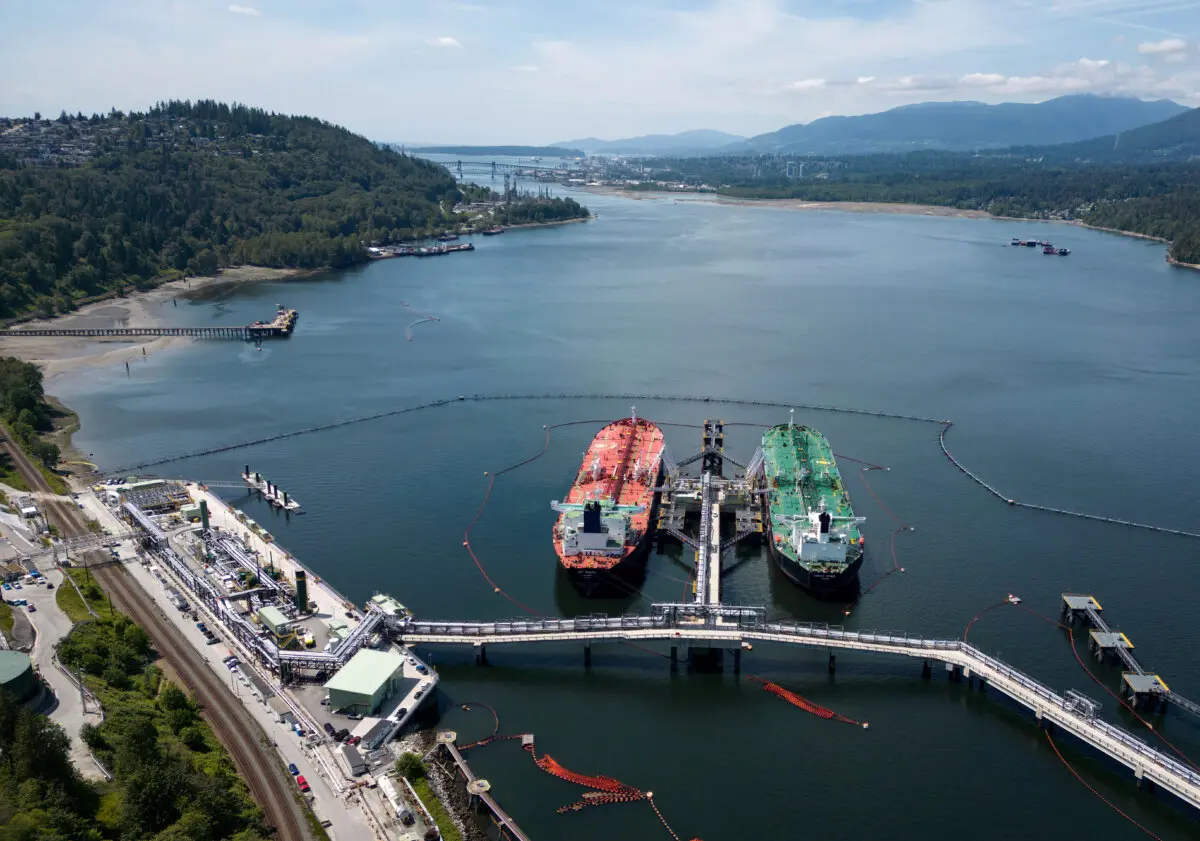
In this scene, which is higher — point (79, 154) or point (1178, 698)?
point (79, 154)

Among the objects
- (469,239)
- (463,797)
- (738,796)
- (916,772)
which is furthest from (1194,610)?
(469,239)

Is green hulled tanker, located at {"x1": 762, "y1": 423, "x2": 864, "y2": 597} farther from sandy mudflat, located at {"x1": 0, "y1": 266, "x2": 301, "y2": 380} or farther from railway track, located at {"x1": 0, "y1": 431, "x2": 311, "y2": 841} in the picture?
sandy mudflat, located at {"x1": 0, "y1": 266, "x2": 301, "y2": 380}

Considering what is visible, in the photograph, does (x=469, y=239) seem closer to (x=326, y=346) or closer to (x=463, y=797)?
(x=326, y=346)

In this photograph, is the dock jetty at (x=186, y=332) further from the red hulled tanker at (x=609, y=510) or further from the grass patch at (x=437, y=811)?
the grass patch at (x=437, y=811)

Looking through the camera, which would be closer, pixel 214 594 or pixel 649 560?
pixel 214 594

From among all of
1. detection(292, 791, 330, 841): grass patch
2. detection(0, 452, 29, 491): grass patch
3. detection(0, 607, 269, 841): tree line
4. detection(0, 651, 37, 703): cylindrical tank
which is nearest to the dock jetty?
detection(0, 452, 29, 491): grass patch

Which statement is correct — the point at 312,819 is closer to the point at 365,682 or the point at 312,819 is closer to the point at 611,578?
the point at 365,682

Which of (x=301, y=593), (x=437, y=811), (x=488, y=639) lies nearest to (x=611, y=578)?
(x=488, y=639)
